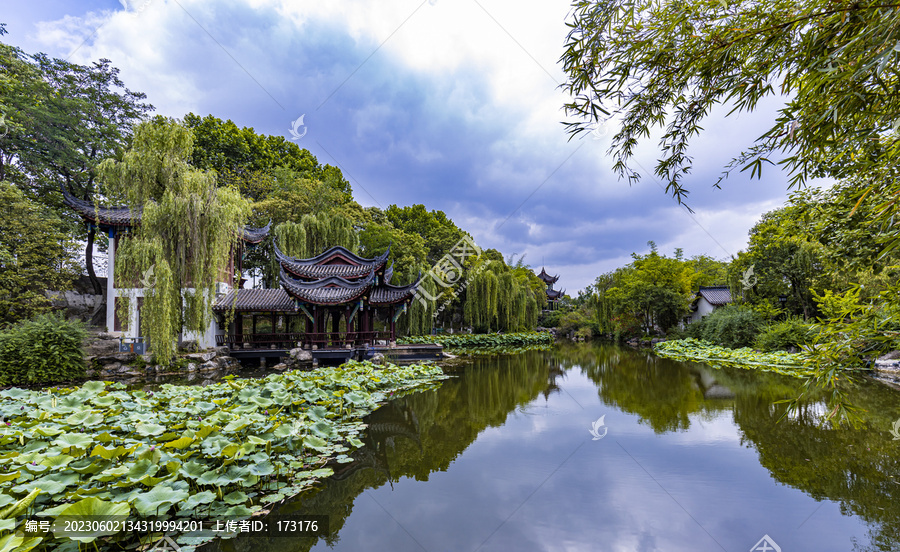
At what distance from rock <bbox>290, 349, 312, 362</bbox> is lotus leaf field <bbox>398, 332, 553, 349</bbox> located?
178 inches

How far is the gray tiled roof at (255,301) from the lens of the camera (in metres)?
11.2

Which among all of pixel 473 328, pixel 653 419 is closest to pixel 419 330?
pixel 473 328

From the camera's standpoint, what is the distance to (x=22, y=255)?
344 inches

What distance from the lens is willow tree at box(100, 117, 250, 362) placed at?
7.80m

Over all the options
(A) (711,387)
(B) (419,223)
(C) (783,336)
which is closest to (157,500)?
(A) (711,387)

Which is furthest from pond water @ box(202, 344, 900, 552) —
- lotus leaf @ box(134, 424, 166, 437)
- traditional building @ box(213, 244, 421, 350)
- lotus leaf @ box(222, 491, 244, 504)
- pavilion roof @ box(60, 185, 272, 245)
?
pavilion roof @ box(60, 185, 272, 245)

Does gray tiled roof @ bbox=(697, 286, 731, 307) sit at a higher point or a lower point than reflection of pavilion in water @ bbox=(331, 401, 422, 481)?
higher

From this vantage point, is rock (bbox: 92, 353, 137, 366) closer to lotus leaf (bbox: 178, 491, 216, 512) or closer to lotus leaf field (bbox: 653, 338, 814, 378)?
lotus leaf (bbox: 178, 491, 216, 512)

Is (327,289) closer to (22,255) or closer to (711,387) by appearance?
(22,255)

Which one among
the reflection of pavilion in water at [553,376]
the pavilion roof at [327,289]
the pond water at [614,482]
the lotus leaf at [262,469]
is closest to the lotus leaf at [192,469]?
the lotus leaf at [262,469]

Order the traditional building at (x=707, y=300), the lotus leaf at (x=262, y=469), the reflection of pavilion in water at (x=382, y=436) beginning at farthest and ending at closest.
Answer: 1. the traditional building at (x=707, y=300)
2. the reflection of pavilion in water at (x=382, y=436)
3. the lotus leaf at (x=262, y=469)

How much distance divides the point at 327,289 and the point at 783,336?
1354cm

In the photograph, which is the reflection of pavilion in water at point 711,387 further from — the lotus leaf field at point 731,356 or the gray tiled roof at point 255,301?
the gray tiled roof at point 255,301

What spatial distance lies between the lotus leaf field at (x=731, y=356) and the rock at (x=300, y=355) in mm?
10881
